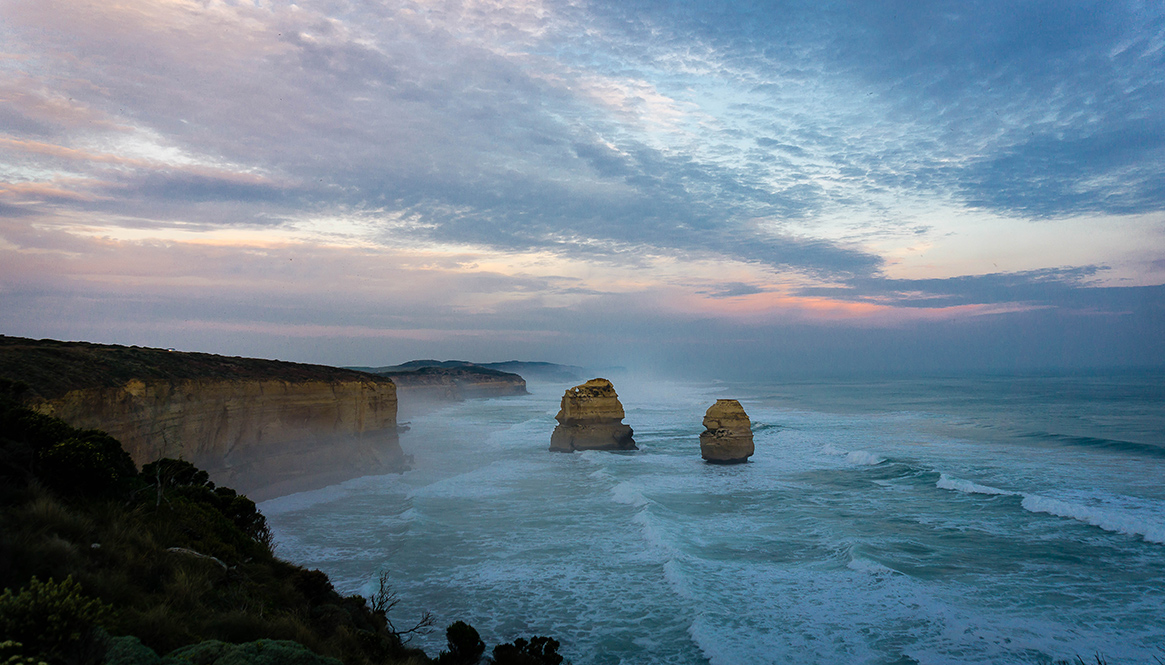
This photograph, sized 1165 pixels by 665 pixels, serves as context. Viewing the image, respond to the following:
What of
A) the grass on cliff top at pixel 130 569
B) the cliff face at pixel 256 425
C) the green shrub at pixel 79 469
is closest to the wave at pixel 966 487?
the grass on cliff top at pixel 130 569

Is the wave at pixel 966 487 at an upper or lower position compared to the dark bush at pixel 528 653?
lower

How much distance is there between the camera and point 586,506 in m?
22.5

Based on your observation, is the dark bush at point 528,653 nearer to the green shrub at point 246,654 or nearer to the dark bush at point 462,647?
the dark bush at point 462,647

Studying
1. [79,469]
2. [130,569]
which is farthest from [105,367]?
[130,569]

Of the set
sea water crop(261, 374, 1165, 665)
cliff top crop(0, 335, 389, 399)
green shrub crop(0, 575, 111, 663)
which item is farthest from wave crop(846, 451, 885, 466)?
green shrub crop(0, 575, 111, 663)

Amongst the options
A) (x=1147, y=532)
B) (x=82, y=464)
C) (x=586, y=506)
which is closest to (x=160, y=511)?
(x=82, y=464)

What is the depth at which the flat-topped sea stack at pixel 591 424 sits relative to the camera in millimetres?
35406

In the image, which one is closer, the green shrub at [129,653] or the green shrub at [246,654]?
the green shrub at [129,653]

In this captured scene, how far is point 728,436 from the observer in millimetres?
30453

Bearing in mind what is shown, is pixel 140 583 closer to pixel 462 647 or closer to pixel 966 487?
pixel 462 647

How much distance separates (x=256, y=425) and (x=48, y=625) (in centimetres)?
2493

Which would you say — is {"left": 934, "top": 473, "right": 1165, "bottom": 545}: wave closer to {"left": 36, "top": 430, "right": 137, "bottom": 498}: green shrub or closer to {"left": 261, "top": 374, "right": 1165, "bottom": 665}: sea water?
{"left": 261, "top": 374, "right": 1165, "bottom": 665}: sea water

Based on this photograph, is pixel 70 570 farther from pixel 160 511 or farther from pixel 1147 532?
pixel 1147 532

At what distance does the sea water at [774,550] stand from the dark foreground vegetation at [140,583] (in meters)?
3.62
